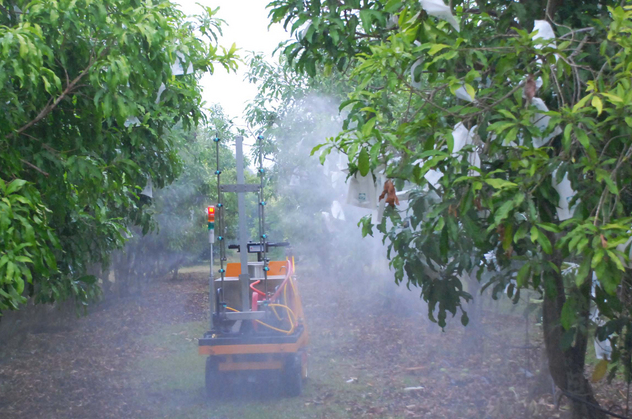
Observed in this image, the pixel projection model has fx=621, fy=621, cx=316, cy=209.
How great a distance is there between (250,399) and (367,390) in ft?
4.88

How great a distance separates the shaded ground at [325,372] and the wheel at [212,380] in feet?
0.52

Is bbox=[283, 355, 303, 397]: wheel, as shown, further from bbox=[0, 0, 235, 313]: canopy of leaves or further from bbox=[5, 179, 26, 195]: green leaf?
bbox=[5, 179, 26, 195]: green leaf

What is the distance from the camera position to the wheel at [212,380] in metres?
7.57

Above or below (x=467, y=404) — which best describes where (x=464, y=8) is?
above

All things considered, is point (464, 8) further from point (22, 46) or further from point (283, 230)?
point (283, 230)

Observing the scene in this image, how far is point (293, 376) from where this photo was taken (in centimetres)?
764

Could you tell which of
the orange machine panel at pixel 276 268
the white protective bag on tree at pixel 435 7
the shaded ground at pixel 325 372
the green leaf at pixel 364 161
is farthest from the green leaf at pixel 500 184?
the orange machine panel at pixel 276 268

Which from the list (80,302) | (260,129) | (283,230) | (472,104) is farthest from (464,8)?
(283,230)

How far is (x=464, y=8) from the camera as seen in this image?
451cm

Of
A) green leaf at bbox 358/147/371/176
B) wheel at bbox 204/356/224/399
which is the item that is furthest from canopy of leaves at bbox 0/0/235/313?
wheel at bbox 204/356/224/399

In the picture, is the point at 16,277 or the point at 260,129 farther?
the point at 260,129

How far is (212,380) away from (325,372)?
1.97m

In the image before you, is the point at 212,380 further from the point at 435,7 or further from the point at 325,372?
the point at 435,7

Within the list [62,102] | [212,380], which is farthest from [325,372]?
[62,102]
